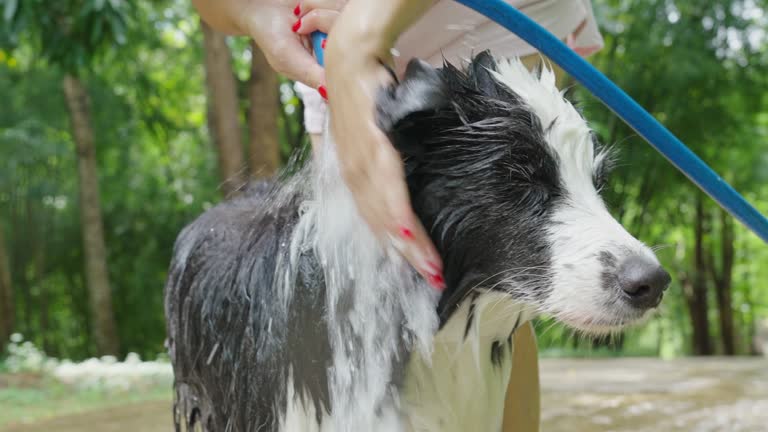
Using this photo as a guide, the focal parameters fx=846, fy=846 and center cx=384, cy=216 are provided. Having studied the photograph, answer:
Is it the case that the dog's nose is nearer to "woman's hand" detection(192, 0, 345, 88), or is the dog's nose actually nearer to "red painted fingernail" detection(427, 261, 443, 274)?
"red painted fingernail" detection(427, 261, 443, 274)

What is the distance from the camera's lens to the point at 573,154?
1666 millimetres

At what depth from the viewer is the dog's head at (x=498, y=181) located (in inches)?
62.6

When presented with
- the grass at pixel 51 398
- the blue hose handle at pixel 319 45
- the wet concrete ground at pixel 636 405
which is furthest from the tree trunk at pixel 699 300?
the blue hose handle at pixel 319 45

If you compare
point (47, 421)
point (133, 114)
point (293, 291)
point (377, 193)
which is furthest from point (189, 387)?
point (133, 114)

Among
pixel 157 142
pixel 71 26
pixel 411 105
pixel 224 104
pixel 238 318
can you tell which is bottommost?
pixel 238 318

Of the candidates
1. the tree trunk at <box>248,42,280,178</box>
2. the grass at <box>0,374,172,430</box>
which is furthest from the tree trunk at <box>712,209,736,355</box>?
the grass at <box>0,374,172,430</box>

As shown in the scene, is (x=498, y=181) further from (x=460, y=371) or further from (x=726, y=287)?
(x=726, y=287)

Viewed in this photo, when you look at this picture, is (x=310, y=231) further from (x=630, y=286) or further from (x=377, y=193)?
(x=630, y=286)

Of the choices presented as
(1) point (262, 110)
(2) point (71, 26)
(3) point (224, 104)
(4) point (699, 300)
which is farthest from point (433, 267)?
(4) point (699, 300)

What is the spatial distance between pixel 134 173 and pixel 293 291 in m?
12.0

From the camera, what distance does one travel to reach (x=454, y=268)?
168 cm

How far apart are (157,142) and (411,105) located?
11.7 meters

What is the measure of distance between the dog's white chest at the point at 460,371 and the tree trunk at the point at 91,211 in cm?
950

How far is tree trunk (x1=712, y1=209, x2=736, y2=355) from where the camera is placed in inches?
655
